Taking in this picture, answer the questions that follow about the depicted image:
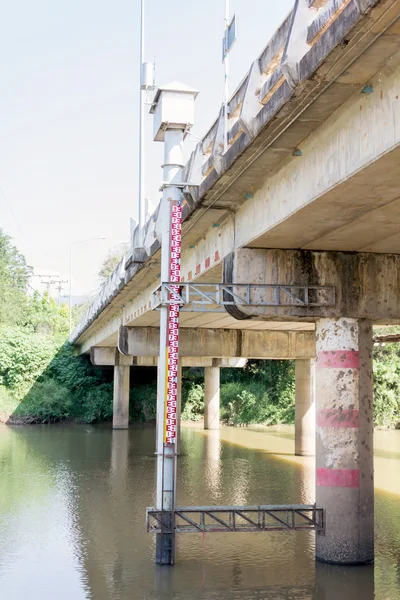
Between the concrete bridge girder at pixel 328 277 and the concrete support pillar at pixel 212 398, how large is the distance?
2874 cm

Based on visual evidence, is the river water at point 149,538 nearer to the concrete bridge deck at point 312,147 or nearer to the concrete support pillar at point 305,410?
the concrete support pillar at point 305,410

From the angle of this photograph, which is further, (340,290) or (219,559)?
(340,290)

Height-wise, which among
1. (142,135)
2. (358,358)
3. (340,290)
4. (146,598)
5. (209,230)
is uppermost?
(142,135)

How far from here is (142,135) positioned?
2567 centimetres

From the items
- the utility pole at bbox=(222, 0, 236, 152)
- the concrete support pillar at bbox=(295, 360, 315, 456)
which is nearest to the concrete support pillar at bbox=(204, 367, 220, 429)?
the concrete support pillar at bbox=(295, 360, 315, 456)

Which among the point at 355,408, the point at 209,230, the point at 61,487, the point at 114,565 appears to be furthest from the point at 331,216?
the point at 61,487

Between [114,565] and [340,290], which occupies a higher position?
[340,290]

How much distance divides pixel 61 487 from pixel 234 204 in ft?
32.9

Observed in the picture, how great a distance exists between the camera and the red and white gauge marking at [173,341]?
12.3m

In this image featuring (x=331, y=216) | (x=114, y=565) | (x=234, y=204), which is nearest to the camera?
(x=331, y=216)

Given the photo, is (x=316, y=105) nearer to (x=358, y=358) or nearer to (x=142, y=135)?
(x=358, y=358)

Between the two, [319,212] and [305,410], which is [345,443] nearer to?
[319,212]

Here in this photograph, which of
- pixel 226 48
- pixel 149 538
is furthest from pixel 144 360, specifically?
pixel 226 48

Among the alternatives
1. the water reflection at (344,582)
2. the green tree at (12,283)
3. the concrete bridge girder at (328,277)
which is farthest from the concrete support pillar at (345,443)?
the green tree at (12,283)
